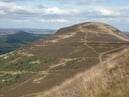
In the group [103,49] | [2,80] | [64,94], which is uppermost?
[64,94]

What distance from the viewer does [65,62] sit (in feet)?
640

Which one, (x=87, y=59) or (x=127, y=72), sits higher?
(x=127, y=72)

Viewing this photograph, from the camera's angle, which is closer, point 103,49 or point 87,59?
point 87,59

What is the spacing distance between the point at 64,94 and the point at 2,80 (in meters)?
184

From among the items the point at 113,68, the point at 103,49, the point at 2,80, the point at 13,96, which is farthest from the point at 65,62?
the point at 113,68

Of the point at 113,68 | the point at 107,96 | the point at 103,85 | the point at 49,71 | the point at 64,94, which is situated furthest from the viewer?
the point at 49,71

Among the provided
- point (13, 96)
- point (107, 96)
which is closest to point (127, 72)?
point (107, 96)

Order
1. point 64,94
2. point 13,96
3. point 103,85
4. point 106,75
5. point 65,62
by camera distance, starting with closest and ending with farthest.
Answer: point 103,85 → point 64,94 → point 106,75 → point 13,96 → point 65,62

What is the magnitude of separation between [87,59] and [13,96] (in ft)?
231

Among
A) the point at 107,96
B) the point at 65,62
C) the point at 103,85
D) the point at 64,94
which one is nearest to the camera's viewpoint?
Answer: the point at 107,96

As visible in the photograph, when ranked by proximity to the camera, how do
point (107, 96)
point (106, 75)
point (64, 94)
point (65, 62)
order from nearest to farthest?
point (107, 96) → point (64, 94) → point (106, 75) → point (65, 62)

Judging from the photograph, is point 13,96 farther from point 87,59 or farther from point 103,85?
point 103,85

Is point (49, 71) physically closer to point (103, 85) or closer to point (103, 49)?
point (103, 49)

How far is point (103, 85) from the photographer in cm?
1227
